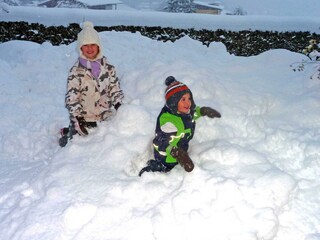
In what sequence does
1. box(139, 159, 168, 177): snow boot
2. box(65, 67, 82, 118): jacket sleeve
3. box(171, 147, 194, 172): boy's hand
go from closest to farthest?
box(171, 147, 194, 172): boy's hand < box(139, 159, 168, 177): snow boot < box(65, 67, 82, 118): jacket sleeve

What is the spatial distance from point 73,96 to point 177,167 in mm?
1482

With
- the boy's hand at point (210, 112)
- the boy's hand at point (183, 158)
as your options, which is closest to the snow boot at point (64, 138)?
the boy's hand at point (183, 158)

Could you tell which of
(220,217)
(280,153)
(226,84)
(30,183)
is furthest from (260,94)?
(30,183)

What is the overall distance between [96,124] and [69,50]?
12.8 ft

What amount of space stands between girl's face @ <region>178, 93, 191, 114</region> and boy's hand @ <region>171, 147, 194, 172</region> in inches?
14.3

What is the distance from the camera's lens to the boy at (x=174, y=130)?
118 inches

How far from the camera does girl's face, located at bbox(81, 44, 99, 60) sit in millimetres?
3785

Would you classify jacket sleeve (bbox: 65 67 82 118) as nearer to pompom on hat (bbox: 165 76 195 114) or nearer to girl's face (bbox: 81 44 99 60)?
girl's face (bbox: 81 44 99 60)

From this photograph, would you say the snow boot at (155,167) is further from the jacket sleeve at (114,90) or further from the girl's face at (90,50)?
the girl's face at (90,50)

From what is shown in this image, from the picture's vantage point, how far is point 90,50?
12.5ft

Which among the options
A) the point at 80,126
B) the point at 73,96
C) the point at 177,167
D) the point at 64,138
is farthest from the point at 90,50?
the point at 177,167

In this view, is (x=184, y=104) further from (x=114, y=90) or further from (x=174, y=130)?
(x=114, y=90)

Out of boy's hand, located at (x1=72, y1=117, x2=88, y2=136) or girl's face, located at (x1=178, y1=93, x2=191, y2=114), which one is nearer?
girl's face, located at (x1=178, y1=93, x2=191, y2=114)

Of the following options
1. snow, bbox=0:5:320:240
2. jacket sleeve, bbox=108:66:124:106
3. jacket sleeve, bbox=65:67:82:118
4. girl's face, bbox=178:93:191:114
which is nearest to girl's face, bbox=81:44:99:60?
jacket sleeve, bbox=65:67:82:118
